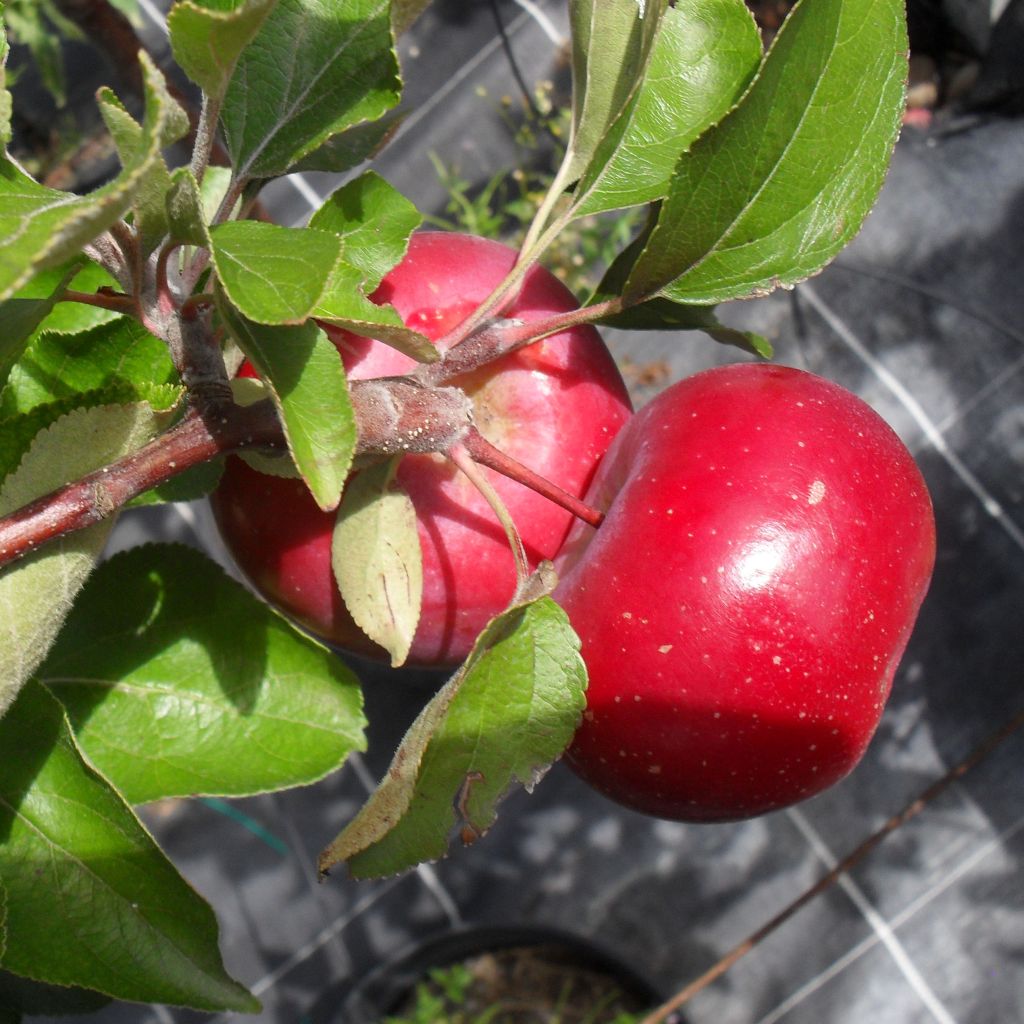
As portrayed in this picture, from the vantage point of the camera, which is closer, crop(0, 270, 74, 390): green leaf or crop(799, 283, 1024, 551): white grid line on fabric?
crop(0, 270, 74, 390): green leaf

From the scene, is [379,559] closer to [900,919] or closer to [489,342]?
[489,342]

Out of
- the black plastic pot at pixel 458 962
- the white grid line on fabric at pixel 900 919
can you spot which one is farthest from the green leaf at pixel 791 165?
the white grid line on fabric at pixel 900 919

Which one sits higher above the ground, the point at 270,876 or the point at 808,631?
the point at 808,631

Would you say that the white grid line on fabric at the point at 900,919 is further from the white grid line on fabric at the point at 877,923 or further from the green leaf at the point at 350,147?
the green leaf at the point at 350,147

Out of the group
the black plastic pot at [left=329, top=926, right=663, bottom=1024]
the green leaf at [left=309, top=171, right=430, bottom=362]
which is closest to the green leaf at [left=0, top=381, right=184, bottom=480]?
the green leaf at [left=309, top=171, right=430, bottom=362]

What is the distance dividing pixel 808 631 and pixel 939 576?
1.17 metres

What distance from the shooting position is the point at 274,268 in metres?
0.32

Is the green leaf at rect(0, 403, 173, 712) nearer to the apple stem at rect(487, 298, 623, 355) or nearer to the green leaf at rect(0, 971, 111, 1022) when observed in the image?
the apple stem at rect(487, 298, 623, 355)

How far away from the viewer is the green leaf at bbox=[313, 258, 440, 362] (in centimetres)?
36

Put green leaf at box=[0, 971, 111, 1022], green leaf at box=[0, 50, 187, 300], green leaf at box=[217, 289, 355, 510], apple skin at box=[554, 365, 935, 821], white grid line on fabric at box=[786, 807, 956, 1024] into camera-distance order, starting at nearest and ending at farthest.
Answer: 1. green leaf at box=[0, 50, 187, 300]
2. green leaf at box=[217, 289, 355, 510]
3. apple skin at box=[554, 365, 935, 821]
4. green leaf at box=[0, 971, 111, 1022]
5. white grid line on fabric at box=[786, 807, 956, 1024]

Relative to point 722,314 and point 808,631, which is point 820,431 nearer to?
point 808,631

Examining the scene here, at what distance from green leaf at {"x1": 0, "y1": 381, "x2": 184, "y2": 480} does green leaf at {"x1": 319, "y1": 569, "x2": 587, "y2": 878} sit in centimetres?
17

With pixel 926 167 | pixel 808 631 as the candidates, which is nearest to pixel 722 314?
pixel 926 167

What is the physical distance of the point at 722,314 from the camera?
4.83 ft
